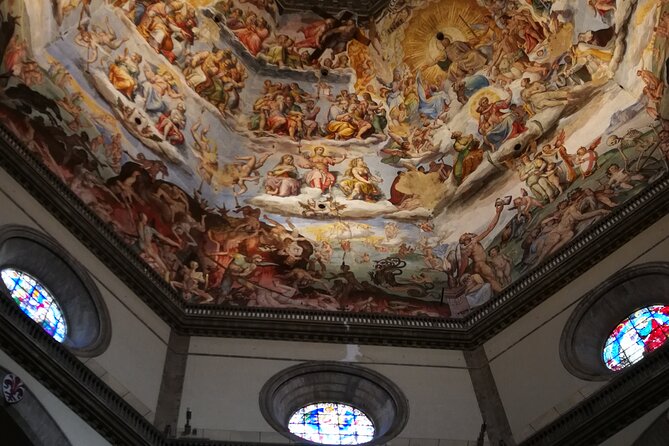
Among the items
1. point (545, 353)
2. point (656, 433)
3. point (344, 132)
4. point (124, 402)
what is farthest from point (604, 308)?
point (344, 132)

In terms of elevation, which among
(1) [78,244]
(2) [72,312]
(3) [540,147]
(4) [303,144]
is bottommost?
(2) [72,312]

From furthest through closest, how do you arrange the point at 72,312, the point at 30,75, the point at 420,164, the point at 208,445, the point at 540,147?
1. the point at 420,164
2. the point at 540,147
3. the point at 30,75
4. the point at 72,312
5. the point at 208,445

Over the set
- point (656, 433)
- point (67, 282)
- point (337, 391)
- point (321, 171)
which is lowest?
point (656, 433)

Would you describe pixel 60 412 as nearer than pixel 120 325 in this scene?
Yes

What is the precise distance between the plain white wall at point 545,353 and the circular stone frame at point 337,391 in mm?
1984

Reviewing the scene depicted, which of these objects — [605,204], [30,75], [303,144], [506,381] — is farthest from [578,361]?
[30,75]

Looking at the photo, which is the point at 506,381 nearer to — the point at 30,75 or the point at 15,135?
the point at 15,135

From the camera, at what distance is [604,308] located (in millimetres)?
16484

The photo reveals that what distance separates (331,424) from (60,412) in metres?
4.99

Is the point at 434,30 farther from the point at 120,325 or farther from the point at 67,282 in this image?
the point at 67,282

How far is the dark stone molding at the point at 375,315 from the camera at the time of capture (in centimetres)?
1686

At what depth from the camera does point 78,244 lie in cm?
1641

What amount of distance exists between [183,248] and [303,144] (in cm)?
511

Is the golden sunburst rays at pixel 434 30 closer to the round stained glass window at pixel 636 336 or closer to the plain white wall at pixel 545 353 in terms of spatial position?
the plain white wall at pixel 545 353
